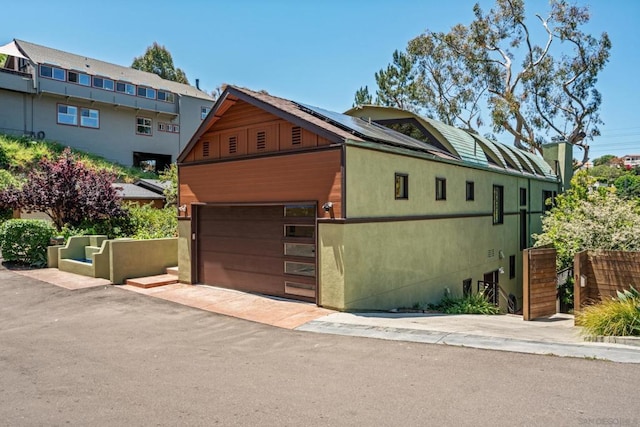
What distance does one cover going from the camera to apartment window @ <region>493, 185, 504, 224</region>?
1733 cm

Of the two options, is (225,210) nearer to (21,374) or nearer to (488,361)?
(21,374)

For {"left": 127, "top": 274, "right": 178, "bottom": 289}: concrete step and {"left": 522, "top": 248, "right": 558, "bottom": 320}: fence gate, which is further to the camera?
{"left": 127, "top": 274, "right": 178, "bottom": 289}: concrete step

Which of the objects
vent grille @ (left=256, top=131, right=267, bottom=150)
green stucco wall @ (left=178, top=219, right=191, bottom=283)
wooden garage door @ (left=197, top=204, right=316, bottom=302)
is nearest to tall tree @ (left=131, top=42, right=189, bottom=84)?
green stucco wall @ (left=178, top=219, right=191, bottom=283)

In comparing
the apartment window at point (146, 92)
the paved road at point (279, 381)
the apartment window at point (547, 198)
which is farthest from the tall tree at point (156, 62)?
the paved road at point (279, 381)

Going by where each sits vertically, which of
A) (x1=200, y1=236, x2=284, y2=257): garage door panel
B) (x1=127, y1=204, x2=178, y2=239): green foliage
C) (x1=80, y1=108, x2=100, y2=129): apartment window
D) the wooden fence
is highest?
(x1=80, y1=108, x2=100, y2=129): apartment window

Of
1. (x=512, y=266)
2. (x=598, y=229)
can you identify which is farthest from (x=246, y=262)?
(x=512, y=266)

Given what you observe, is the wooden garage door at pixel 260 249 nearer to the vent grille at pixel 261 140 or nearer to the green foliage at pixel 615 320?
the vent grille at pixel 261 140

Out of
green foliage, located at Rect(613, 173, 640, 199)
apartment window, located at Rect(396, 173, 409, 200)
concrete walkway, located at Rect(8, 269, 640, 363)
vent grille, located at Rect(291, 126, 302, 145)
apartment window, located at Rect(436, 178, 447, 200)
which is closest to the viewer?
concrete walkway, located at Rect(8, 269, 640, 363)

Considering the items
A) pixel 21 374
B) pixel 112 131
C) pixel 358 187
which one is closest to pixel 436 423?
pixel 21 374

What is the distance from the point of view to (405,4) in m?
20.1

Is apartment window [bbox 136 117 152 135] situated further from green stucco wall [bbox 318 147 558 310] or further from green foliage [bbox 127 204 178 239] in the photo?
green stucco wall [bbox 318 147 558 310]

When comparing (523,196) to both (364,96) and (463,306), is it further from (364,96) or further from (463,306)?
(364,96)

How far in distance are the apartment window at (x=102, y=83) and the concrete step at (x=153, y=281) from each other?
85.6 feet

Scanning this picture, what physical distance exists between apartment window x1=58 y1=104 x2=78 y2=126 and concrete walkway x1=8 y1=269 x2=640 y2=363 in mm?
24659
